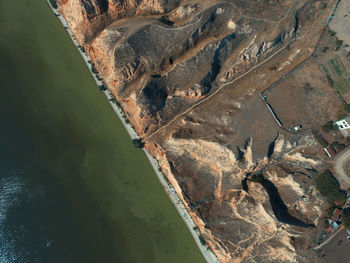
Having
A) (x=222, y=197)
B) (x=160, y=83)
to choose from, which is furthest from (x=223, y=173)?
(x=160, y=83)

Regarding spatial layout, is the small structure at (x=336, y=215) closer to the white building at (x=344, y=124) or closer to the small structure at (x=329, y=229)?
the small structure at (x=329, y=229)

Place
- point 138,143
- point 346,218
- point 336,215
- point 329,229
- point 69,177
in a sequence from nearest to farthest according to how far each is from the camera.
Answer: point 346,218
point 336,215
point 329,229
point 138,143
point 69,177

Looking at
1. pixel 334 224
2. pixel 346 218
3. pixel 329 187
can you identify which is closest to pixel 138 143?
pixel 329 187

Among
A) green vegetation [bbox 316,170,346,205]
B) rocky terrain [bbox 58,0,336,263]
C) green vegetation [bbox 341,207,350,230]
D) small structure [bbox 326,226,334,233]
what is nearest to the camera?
green vegetation [bbox 341,207,350,230]

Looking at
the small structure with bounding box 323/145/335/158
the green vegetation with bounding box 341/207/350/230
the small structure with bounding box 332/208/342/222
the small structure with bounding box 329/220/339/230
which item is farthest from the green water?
the small structure with bounding box 323/145/335/158

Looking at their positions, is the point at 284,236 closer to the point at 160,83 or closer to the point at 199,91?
the point at 199,91

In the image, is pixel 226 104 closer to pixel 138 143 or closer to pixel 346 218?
pixel 138 143

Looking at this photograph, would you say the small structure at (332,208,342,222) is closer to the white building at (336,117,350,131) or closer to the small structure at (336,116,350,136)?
the small structure at (336,116,350,136)

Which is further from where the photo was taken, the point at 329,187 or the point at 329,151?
the point at 329,151
